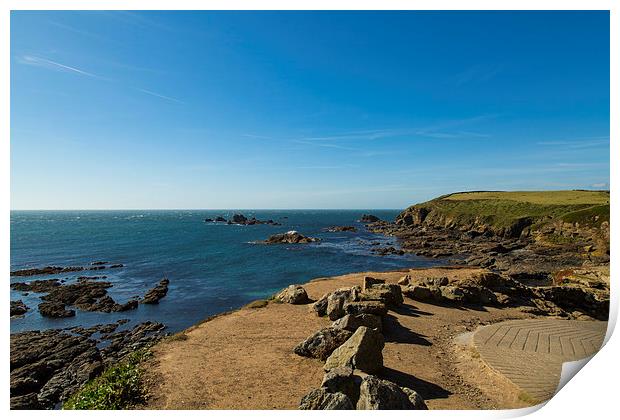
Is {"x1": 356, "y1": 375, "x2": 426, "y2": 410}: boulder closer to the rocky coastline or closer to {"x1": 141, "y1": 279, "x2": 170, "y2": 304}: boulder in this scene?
the rocky coastline

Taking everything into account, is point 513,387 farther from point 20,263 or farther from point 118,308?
point 20,263

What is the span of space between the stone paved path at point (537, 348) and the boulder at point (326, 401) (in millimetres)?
7133

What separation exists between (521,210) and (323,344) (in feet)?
264

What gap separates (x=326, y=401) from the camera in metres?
9.40

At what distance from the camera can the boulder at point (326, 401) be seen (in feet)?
29.7

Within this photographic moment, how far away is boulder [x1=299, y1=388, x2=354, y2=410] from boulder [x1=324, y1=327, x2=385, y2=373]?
138 inches

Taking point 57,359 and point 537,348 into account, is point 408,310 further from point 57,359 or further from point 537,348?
point 57,359

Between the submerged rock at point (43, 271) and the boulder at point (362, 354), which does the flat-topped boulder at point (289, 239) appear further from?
the boulder at point (362, 354)

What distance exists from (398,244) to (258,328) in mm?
62508

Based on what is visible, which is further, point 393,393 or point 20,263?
point 20,263

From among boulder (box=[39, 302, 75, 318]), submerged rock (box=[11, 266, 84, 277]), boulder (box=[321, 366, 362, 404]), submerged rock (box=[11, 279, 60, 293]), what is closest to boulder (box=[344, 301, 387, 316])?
boulder (box=[321, 366, 362, 404])

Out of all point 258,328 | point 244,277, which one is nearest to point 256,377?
point 258,328

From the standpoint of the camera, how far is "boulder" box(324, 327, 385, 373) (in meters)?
13.0

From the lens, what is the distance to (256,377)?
13.4 metres
